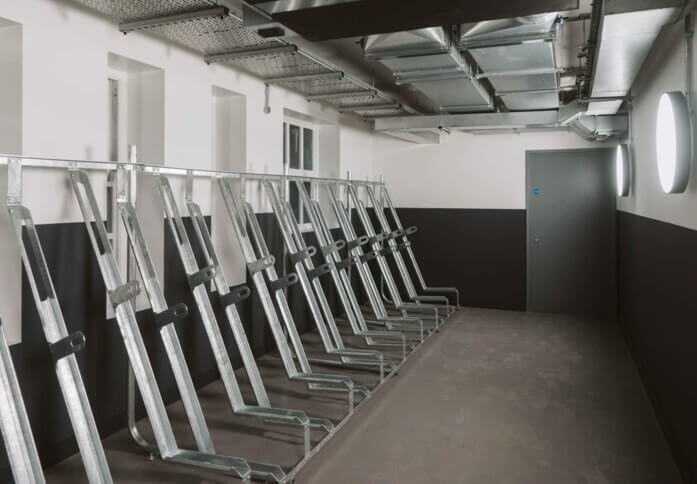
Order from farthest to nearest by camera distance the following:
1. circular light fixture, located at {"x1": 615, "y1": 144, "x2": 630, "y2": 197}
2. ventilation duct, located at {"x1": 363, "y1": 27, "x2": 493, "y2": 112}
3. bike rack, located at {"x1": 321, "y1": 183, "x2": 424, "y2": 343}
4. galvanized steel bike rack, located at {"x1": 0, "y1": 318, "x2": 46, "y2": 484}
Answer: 1. bike rack, located at {"x1": 321, "y1": 183, "x2": 424, "y2": 343}
2. circular light fixture, located at {"x1": 615, "y1": 144, "x2": 630, "y2": 197}
3. ventilation duct, located at {"x1": 363, "y1": 27, "x2": 493, "y2": 112}
4. galvanized steel bike rack, located at {"x1": 0, "y1": 318, "x2": 46, "y2": 484}

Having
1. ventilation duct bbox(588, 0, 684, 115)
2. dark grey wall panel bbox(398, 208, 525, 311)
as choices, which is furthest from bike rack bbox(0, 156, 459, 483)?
dark grey wall panel bbox(398, 208, 525, 311)

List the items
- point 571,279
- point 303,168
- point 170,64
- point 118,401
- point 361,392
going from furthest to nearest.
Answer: point 571,279
point 303,168
point 361,392
point 170,64
point 118,401

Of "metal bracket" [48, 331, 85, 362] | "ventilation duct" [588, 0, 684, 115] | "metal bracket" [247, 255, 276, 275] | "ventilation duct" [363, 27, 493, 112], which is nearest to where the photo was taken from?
"metal bracket" [48, 331, 85, 362]

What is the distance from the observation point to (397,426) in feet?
11.7

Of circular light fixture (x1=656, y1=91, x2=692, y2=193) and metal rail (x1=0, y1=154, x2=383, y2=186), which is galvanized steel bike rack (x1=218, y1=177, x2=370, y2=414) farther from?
circular light fixture (x1=656, y1=91, x2=692, y2=193)

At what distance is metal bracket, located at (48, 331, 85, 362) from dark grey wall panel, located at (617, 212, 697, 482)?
269cm

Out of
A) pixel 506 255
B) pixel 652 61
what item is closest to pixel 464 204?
pixel 506 255

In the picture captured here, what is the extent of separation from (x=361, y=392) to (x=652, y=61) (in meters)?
3.04

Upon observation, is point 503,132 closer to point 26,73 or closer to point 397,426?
point 397,426

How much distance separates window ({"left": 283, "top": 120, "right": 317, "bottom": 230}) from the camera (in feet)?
19.1

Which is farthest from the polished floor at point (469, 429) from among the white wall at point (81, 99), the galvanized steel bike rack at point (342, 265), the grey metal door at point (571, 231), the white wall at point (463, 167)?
the white wall at point (463, 167)

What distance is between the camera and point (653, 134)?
3828 mm

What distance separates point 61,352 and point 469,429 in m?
2.43

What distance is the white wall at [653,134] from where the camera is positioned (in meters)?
2.87
